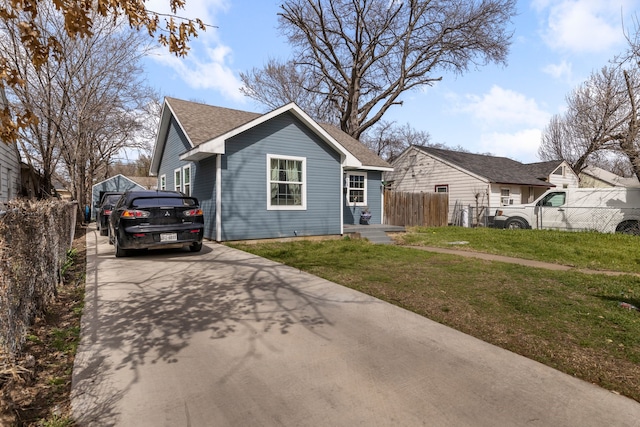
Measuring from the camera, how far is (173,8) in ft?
13.6

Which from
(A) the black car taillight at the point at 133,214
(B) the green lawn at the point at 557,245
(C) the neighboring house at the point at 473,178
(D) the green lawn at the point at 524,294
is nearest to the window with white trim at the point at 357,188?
(B) the green lawn at the point at 557,245

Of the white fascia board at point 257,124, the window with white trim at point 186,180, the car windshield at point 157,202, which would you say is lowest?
the car windshield at point 157,202

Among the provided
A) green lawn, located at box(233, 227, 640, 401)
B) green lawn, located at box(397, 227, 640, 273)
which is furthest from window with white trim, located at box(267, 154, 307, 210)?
green lawn, located at box(397, 227, 640, 273)

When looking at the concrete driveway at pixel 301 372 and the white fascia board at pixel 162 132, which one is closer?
the concrete driveway at pixel 301 372

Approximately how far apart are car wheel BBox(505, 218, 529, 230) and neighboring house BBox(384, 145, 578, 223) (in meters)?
2.62

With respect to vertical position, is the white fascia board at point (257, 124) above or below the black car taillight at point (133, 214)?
above

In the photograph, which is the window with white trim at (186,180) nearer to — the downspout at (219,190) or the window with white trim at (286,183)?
the downspout at (219,190)

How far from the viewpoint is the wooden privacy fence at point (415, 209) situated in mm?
17922

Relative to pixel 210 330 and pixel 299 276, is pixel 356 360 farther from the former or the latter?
pixel 299 276

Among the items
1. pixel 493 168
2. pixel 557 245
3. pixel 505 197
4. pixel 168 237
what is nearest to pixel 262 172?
pixel 168 237

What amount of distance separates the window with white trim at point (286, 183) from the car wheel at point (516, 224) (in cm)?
1030

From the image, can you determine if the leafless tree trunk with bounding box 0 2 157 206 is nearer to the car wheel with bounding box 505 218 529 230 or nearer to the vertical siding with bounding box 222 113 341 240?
the vertical siding with bounding box 222 113 341 240

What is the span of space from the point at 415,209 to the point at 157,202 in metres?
13.7

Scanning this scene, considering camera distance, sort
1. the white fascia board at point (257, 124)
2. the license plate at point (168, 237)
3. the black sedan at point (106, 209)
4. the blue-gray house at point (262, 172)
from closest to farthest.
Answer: the license plate at point (168, 237) → the white fascia board at point (257, 124) → the blue-gray house at point (262, 172) → the black sedan at point (106, 209)
